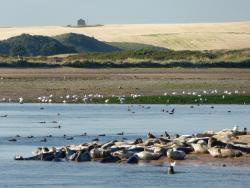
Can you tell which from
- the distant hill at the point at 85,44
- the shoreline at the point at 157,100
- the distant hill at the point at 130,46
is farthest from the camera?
the distant hill at the point at 130,46

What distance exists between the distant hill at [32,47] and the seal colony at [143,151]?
232 feet

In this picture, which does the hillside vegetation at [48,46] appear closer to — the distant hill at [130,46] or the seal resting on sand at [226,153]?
the distant hill at [130,46]

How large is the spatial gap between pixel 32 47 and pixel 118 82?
46.8m

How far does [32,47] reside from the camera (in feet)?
339

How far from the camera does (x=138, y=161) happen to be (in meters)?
27.1

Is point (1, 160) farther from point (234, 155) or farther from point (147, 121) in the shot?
point (147, 121)

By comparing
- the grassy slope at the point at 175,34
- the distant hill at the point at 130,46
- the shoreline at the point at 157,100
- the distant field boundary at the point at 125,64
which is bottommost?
the shoreline at the point at 157,100

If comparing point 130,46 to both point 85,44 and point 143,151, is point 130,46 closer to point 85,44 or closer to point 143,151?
point 85,44

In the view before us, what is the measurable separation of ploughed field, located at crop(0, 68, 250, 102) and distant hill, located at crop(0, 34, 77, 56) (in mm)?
32872

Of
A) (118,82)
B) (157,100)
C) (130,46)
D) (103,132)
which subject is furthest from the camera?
(130,46)

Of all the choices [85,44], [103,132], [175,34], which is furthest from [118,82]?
[175,34]

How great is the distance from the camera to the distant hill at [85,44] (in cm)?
11081

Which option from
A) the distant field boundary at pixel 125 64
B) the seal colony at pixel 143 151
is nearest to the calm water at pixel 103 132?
the seal colony at pixel 143 151

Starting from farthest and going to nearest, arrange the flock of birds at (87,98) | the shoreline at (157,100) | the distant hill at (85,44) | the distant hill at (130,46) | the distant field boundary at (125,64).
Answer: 1. the distant hill at (130,46)
2. the distant hill at (85,44)
3. the distant field boundary at (125,64)
4. the flock of birds at (87,98)
5. the shoreline at (157,100)
